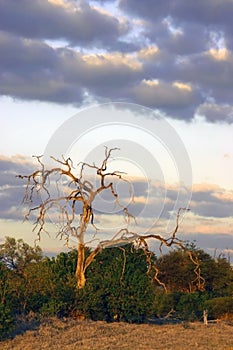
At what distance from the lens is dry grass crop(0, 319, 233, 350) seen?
1992cm

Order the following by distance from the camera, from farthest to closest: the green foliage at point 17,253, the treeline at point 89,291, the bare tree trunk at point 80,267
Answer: the green foliage at point 17,253
the bare tree trunk at point 80,267
the treeline at point 89,291

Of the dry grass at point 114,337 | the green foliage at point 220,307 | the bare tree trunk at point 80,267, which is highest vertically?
the bare tree trunk at point 80,267

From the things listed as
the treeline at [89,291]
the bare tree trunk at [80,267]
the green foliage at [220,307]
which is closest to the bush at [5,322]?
the treeline at [89,291]

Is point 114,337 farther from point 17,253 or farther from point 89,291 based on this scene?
point 17,253

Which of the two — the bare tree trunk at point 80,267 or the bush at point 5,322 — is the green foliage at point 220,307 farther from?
the bush at point 5,322

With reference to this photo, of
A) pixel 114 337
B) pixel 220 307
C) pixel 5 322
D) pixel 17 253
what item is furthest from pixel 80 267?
pixel 17 253

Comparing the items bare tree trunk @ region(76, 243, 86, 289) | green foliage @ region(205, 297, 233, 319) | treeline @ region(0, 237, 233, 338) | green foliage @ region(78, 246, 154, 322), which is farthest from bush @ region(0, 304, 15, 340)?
green foliage @ region(205, 297, 233, 319)

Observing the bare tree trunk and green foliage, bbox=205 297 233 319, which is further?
green foliage, bbox=205 297 233 319

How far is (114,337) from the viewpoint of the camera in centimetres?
2161

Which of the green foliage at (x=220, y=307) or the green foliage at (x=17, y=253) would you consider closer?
the green foliage at (x=220, y=307)

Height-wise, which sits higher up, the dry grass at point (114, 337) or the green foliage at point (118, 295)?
the green foliage at point (118, 295)

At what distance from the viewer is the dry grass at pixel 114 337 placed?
65.4 feet

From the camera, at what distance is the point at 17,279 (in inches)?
1088

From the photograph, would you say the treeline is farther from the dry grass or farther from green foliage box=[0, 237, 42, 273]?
green foliage box=[0, 237, 42, 273]
